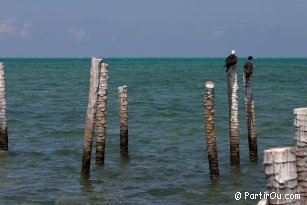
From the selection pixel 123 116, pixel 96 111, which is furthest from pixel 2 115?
pixel 96 111

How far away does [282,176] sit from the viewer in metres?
6.05

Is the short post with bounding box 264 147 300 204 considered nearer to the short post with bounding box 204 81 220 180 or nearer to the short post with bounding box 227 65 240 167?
the short post with bounding box 204 81 220 180

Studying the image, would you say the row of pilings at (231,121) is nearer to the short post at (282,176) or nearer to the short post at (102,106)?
the short post at (102,106)

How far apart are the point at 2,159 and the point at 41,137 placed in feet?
17.5

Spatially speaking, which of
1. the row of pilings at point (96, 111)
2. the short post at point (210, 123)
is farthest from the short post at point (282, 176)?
the row of pilings at point (96, 111)

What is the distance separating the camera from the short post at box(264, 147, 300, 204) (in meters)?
5.93

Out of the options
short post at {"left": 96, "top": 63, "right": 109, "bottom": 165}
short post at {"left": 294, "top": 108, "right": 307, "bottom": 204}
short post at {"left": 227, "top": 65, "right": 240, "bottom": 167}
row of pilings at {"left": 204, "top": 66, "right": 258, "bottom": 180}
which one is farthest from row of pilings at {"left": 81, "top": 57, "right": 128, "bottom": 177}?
short post at {"left": 294, "top": 108, "right": 307, "bottom": 204}

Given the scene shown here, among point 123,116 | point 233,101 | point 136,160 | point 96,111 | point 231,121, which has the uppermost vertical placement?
point 233,101

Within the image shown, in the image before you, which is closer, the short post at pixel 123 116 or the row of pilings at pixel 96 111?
the row of pilings at pixel 96 111

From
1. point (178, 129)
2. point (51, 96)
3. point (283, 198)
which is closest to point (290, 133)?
point (178, 129)

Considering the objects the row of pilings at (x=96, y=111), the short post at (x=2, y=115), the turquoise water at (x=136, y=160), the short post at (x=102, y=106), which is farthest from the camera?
the short post at (x=2, y=115)

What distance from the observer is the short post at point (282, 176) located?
19.5 ft

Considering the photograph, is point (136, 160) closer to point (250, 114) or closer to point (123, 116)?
point (123, 116)

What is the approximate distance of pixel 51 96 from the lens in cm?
4528
